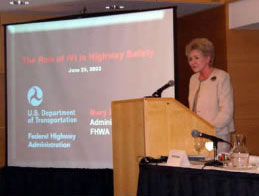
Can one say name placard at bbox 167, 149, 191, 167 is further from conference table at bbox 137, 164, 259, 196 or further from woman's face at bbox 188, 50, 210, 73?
woman's face at bbox 188, 50, 210, 73

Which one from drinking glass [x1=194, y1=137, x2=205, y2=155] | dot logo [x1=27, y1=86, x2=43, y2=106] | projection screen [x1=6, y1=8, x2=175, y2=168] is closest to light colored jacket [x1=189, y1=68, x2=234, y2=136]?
projection screen [x1=6, y1=8, x2=175, y2=168]

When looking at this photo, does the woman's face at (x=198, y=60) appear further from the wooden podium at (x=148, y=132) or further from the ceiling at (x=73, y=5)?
the ceiling at (x=73, y=5)

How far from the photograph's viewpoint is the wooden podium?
352 cm

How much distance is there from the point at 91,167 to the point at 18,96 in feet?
3.72

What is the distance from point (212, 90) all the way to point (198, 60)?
29cm

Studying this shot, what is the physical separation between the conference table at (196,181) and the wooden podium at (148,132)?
229 millimetres

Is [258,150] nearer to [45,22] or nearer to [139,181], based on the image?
[45,22]

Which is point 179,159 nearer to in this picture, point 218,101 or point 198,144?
point 198,144

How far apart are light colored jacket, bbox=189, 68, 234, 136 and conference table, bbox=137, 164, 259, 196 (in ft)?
4.11

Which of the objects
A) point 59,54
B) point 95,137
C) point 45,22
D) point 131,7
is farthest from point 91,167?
point 131,7

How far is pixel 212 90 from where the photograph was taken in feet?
14.8

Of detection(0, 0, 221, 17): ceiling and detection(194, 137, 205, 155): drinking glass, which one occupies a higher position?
detection(0, 0, 221, 17): ceiling

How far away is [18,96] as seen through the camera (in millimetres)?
5645

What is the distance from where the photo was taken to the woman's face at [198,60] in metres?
4.47
